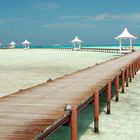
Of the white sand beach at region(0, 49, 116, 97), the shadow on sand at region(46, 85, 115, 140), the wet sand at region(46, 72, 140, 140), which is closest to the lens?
the wet sand at region(46, 72, 140, 140)

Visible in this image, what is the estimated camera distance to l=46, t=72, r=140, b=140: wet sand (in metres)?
8.82

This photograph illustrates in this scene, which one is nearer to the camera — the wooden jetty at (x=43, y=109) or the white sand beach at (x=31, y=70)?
the wooden jetty at (x=43, y=109)

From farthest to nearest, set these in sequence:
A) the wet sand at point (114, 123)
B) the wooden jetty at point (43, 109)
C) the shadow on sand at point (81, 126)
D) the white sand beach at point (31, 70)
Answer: the white sand beach at point (31, 70) → the shadow on sand at point (81, 126) → the wet sand at point (114, 123) → the wooden jetty at point (43, 109)

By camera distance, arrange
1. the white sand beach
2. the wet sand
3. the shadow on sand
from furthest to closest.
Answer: the white sand beach, the shadow on sand, the wet sand

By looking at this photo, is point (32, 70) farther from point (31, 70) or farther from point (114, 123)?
point (114, 123)

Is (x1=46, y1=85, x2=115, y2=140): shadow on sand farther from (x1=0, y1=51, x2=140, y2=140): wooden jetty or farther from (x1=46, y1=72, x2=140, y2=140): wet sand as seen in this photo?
(x1=0, y1=51, x2=140, y2=140): wooden jetty

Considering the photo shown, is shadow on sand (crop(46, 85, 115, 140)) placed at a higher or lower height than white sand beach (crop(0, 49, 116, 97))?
lower

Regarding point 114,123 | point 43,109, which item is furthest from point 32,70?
point 43,109

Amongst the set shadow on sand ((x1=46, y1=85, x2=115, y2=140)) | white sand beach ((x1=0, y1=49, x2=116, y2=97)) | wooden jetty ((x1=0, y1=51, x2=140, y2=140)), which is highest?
wooden jetty ((x1=0, y1=51, x2=140, y2=140))

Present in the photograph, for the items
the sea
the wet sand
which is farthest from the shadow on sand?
the sea

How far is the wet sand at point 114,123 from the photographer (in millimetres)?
8820

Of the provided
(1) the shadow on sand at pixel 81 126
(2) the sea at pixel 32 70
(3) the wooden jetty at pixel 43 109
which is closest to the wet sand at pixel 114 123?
(1) the shadow on sand at pixel 81 126

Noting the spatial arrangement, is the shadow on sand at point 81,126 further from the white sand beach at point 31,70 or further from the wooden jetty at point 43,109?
the white sand beach at point 31,70

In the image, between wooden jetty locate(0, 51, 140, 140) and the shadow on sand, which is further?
the shadow on sand
